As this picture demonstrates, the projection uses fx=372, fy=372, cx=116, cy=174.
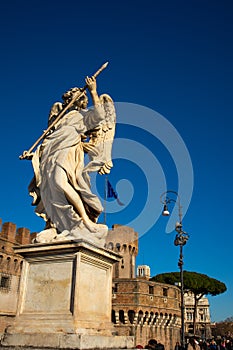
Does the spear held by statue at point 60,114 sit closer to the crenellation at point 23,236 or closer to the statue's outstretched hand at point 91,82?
the statue's outstretched hand at point 91,82

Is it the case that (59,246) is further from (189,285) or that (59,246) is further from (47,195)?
(189,285)

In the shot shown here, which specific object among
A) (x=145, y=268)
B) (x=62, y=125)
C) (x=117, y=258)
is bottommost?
(x=117, y=258)

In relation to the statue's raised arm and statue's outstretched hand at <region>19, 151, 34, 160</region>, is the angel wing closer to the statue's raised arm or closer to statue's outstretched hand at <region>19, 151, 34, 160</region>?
the statue's raised arm

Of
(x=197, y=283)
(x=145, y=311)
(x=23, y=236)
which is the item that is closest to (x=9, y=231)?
(x=23, y=236)

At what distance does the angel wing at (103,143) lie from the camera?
4.60 metres

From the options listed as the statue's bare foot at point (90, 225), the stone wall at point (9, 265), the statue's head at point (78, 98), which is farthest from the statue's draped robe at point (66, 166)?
the stone wall at point (9, 265)

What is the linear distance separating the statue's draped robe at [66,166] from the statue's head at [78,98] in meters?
0.24

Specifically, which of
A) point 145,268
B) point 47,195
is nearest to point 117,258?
point 47,195

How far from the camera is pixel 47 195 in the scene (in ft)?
14.5

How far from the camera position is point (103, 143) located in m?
4.80

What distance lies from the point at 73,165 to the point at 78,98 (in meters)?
1.10

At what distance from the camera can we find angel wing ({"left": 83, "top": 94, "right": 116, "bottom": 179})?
4603 mm

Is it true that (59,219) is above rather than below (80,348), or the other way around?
above

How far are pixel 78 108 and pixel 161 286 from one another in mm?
33710
